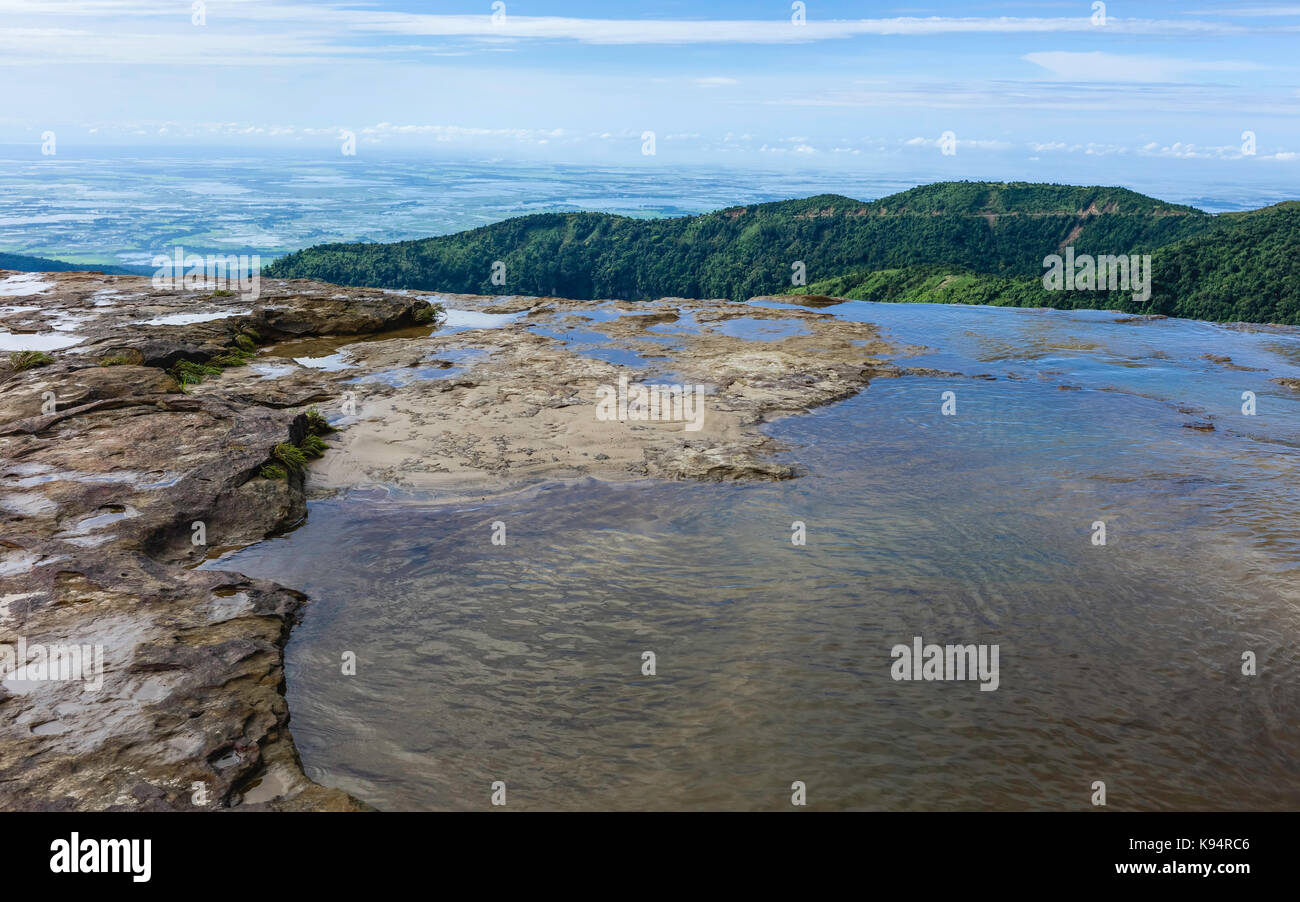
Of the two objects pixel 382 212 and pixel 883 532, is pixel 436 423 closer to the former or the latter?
pixel 883 532

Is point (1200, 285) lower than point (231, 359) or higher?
higher

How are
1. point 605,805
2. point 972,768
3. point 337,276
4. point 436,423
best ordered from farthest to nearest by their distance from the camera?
point 337,276 < point 436,423 < point 972,768 < point 605,805

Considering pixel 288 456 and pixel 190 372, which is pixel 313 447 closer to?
pixel 288 456

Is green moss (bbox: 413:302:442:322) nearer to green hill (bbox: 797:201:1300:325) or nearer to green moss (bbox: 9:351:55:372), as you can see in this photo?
green moss (bbox: 9:351:55:372)

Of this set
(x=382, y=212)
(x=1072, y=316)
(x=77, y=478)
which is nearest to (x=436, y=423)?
(x=77, y=478)

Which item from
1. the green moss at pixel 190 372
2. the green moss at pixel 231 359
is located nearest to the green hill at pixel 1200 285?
the green moss at pixel 231 359

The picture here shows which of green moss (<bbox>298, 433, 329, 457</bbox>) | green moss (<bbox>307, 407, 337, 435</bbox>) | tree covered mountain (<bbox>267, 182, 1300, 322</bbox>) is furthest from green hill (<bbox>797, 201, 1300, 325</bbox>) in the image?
green moss (<bbox>298, 433, 329, 457</bbox>)

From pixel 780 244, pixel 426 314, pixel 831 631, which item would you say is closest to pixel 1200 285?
pixel 780 244
